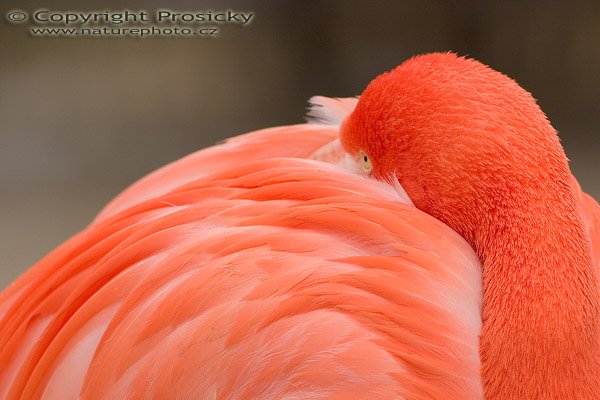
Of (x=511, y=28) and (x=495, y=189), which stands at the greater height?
(x=511, y=28)

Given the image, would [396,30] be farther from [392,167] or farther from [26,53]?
[392,167]

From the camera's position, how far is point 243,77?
3297 mm

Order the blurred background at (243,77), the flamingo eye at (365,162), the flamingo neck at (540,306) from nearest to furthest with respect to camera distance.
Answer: the flamingo neck at (540,306)
the flamingo eye at (365,162)
the blurred background at (243,77)

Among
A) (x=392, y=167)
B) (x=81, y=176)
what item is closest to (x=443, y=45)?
(x=81, y=176)

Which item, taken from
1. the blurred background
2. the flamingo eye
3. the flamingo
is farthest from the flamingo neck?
the blurred background

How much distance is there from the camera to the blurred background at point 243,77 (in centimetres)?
314

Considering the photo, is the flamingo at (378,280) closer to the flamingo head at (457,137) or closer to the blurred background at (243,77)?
the flamingo head at (457,137)

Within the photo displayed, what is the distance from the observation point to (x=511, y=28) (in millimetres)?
3182

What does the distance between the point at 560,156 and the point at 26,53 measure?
2.66 m

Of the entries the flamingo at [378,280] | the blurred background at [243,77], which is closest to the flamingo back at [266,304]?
the flamingo at [378,280]

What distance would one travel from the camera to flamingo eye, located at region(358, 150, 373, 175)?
1.24 m

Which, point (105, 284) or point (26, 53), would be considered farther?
point (26, 53)

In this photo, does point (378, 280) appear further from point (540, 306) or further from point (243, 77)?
point (243, 77)

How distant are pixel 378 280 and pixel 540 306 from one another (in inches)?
8.2
